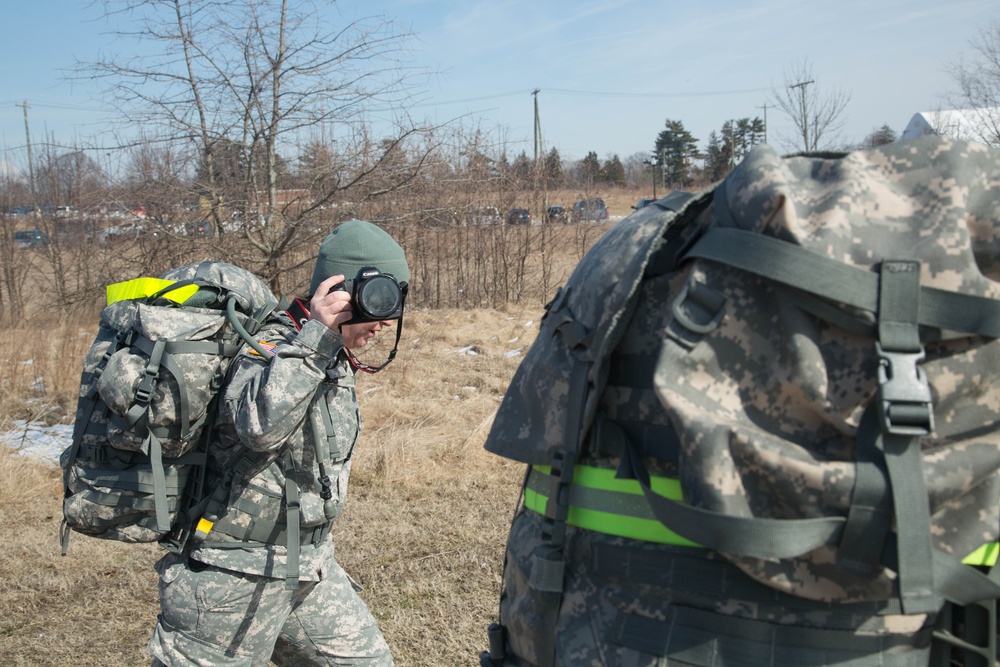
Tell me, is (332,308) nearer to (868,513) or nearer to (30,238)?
(868,513)

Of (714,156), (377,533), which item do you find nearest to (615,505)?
(377,533)

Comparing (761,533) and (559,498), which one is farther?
(559,498)

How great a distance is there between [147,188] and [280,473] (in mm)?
7552

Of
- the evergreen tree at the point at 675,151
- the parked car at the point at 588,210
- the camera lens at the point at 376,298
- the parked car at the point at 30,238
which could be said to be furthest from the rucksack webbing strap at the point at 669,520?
the evergreen tree at the point at 675,151

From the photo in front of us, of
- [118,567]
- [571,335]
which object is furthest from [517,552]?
[118,567]

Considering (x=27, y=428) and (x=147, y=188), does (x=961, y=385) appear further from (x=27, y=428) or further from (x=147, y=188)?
(x=147, y=188)

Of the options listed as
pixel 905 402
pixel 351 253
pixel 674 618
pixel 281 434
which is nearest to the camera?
pixel 905 402

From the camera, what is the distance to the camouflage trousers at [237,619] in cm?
246

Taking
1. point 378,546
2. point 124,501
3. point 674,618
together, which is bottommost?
point 378,546

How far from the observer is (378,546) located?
15.8 feet

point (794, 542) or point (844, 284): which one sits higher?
point (844, 284)

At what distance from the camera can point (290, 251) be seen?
29.5 feet

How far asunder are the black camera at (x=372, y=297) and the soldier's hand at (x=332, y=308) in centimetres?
2

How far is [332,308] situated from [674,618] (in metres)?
1.39
